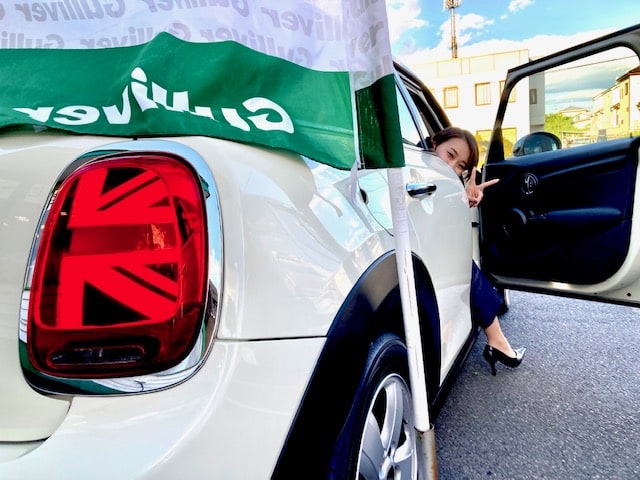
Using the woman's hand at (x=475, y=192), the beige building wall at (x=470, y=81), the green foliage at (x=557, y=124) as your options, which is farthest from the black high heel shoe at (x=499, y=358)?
the beige building wall at (x=470, y=81)

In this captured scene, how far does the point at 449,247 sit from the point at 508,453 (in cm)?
92

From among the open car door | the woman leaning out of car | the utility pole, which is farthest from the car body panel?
the utility pole

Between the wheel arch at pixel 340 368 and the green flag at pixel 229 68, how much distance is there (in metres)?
0.34

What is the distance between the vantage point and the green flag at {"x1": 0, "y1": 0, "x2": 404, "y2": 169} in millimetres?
959

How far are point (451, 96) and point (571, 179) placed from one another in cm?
2507

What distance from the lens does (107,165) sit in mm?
834

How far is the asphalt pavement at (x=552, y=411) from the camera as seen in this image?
1907 millimetres

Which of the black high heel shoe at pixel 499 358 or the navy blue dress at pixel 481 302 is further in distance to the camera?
the black high heel shoe at pixel 499 358

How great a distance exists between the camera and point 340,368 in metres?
1.03

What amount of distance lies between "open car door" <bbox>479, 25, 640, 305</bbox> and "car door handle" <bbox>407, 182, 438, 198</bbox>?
3.83 feet

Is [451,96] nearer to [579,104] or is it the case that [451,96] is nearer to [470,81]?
[470,81]

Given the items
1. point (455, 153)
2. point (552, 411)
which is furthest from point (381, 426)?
point (455, 153)

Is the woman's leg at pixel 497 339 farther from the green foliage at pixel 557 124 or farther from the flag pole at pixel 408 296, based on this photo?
the flag pole at pixel 408 296

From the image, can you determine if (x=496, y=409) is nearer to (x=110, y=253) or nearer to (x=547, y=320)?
(x=547, y=320)
